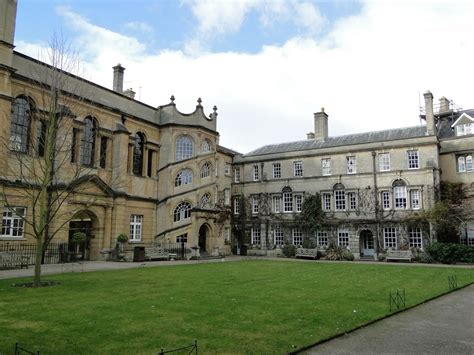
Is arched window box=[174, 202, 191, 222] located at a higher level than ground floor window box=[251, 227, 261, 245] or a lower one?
higher

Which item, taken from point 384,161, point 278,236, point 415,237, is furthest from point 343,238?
point 384,161

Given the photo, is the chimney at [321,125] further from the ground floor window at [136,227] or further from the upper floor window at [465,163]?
the ground floor window at [136,227]

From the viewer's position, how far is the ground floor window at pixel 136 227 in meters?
33.1

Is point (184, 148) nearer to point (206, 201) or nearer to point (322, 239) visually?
point (206, 201)

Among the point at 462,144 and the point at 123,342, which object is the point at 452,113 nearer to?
the point at 462,144

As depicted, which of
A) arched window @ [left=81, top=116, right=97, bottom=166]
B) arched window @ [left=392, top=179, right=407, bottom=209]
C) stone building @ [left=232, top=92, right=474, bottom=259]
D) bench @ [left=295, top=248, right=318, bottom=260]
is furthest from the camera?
bench @ [left=295, top=248, right=318, bottom=260]

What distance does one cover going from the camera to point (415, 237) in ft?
109

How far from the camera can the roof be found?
3578 cm

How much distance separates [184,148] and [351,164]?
15092 mm

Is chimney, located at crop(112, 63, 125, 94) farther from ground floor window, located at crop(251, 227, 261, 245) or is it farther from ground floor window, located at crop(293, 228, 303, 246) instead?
ground floor window, located at crop(293, 228, 303, 246)

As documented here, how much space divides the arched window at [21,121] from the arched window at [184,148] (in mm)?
13186

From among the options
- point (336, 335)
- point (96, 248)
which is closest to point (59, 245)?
point (96, 248)

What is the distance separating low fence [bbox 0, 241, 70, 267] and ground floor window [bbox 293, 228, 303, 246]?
67.2ft

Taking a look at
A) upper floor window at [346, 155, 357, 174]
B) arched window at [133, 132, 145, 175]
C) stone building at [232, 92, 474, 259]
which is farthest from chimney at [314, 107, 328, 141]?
arched window at [133, 132, 145, 175]
